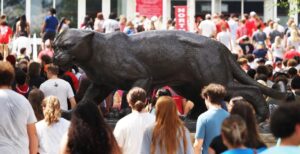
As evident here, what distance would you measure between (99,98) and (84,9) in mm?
32637

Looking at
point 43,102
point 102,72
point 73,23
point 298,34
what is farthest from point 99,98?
point 73,23

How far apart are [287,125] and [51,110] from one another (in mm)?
4606

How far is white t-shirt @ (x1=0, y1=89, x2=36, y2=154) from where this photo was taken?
11469 mm

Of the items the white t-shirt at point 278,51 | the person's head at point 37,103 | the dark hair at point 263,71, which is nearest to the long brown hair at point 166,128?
the person's head at point 37,103

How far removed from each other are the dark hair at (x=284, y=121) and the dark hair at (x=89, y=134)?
1891mm

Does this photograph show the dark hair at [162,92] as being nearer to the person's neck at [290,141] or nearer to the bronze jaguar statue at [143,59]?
the bronze jaguar statue at [143,59]

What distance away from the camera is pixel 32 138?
11.7 metres

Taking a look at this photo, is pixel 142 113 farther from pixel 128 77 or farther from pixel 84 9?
pixel 84 9

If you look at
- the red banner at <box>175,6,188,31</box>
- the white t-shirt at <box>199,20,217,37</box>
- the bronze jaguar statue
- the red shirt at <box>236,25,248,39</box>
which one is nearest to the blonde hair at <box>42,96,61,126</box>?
the bronze jaguar statue

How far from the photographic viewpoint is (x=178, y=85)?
16938 millimetres

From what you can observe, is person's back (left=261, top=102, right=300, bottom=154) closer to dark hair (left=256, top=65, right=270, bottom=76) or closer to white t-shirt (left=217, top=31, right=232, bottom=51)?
dark hair (left=256, top=65, right=270, bottom=76)

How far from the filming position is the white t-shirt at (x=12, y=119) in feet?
37.6

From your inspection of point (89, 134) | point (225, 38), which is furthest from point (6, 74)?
point (225, 38)

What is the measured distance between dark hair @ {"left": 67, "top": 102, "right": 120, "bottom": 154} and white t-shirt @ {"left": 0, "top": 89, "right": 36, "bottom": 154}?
2.11 meters
